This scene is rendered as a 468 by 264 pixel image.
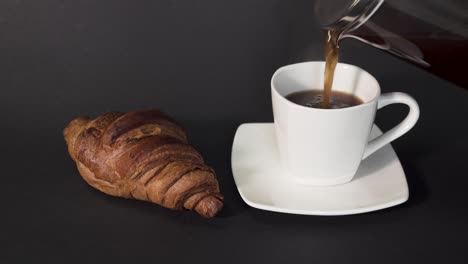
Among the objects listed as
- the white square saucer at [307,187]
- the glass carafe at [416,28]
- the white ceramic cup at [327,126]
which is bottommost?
the white square saucer at [307,187]

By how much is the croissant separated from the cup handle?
34cm

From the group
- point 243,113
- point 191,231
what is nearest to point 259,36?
point 243,113

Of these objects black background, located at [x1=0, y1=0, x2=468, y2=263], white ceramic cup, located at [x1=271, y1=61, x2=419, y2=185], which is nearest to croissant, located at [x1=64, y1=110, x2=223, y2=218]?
black background, located at [x1=0, y1=0, x2=468, y2=263]

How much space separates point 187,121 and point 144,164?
0.41 metres

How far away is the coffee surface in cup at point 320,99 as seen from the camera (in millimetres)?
1401

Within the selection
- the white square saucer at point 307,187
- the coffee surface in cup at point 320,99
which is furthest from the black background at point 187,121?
the coffee surface in cup at point 320,99

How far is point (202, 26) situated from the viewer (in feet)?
6.91

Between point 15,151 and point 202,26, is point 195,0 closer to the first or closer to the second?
point 202,26

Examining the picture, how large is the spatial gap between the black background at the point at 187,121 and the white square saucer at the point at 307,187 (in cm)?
3

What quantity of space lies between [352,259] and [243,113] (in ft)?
1.93

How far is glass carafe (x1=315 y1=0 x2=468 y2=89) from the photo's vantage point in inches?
46.9

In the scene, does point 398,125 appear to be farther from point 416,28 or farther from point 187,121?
point 187,121

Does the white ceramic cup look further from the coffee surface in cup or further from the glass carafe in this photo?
the glass carafe

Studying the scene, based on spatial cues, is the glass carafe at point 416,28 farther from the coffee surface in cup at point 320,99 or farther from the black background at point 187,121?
the coffee surface in cup at point 320,99
